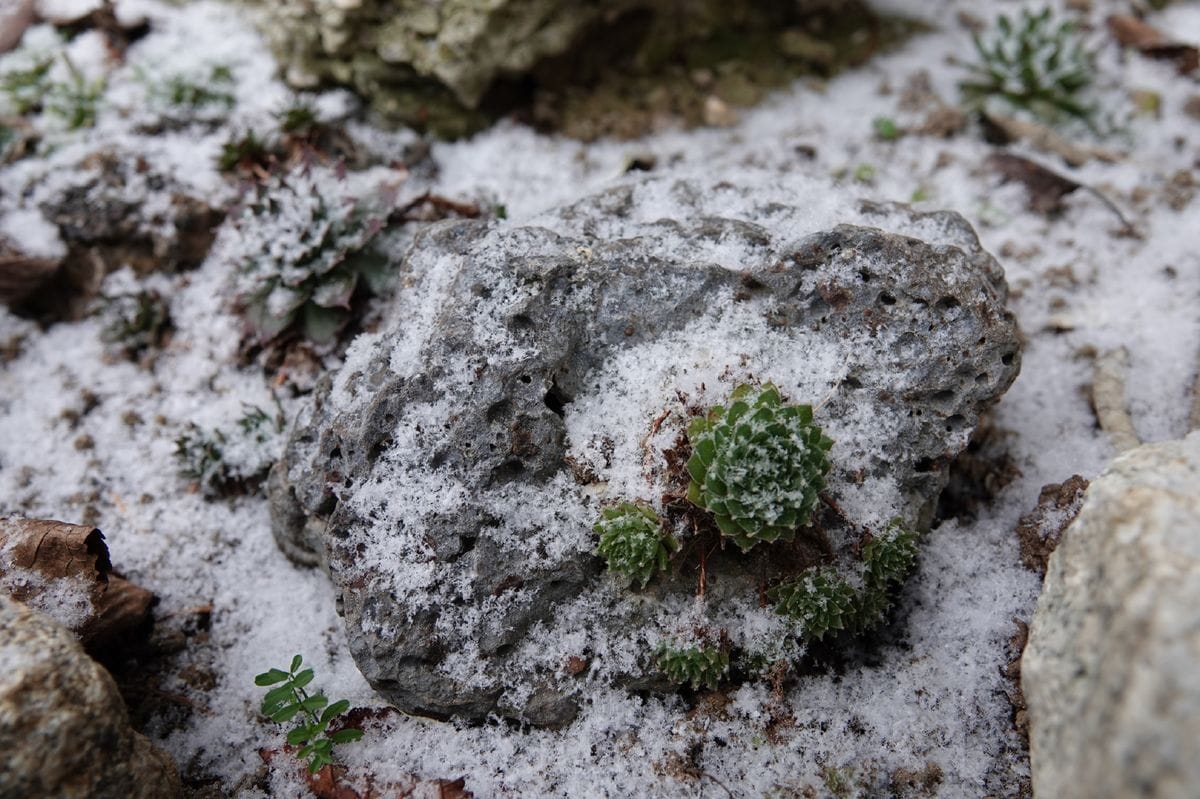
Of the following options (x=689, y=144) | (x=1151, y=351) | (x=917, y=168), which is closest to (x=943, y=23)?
(x=917, y=168)

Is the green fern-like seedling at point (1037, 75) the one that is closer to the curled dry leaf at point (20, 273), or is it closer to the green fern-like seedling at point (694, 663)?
the green fern-like seedling at point (694, 663)

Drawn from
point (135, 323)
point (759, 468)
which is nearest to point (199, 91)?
point (135, 323)

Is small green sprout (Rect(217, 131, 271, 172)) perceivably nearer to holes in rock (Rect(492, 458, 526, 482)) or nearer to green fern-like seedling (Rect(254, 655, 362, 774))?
holes in rock (Rect(492, 458, 526, 482))

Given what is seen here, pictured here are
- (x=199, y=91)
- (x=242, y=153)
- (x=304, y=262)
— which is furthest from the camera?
(x=199, y=91)

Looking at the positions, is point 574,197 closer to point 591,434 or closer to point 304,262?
point 304,262

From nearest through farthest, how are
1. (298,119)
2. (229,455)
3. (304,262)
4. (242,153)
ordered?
(229,455) → (304,262) → (242,153) → (298,119)

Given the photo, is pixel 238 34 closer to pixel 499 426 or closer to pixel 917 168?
pixel 499 426

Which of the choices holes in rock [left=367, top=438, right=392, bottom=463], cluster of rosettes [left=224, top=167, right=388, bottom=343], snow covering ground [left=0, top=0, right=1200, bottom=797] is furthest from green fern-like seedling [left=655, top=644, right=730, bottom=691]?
cluster of rosettes [left=224, top=167, right=388, bottom=343]
